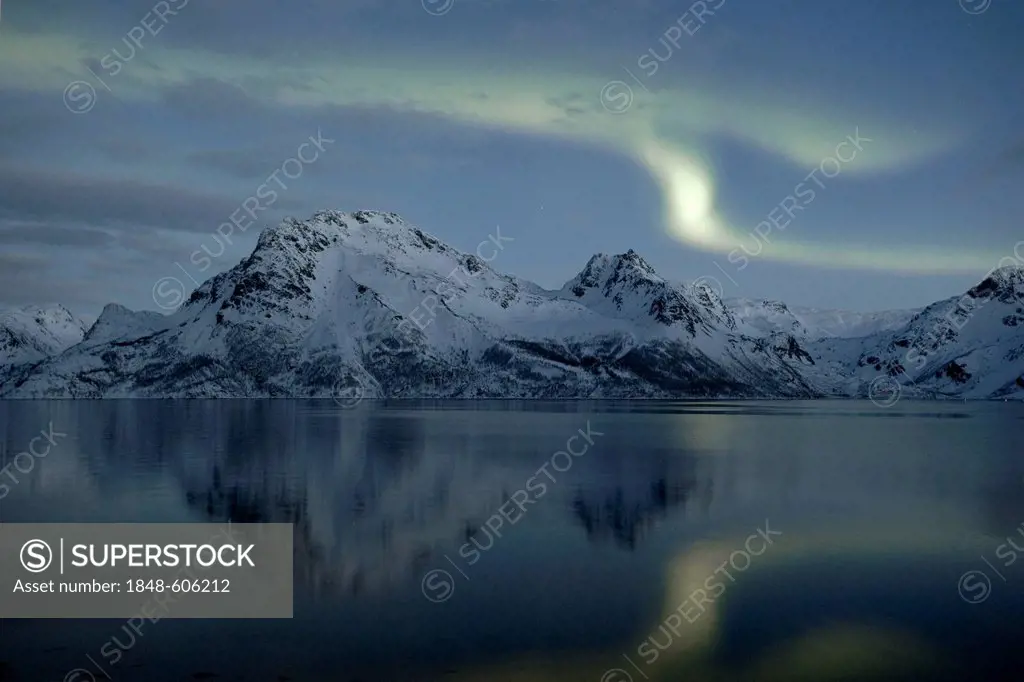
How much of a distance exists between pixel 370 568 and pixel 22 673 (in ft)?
58.9

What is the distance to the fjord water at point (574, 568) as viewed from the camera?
3039 centimetres

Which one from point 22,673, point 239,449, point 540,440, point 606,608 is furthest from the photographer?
point 540,440

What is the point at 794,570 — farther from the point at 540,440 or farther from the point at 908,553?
the point at 540,440

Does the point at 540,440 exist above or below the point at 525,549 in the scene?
above

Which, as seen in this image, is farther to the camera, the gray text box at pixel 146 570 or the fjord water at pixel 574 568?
the gray text box at pixel 146 570

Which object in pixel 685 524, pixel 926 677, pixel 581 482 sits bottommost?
pixel 926 677

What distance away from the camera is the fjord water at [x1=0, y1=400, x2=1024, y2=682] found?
99.7 feet

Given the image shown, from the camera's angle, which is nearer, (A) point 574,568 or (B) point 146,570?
(B) point 146,570

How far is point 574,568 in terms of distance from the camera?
4469 cm

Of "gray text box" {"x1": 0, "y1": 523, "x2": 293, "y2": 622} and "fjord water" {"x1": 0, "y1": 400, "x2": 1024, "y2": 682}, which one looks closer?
"fjord water" {"x1": 0, "y1": 400, "x2": 1024, "y2": 682}

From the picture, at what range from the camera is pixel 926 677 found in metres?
29.2

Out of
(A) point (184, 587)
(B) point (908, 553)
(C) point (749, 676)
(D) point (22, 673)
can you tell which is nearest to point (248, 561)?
(A) point (184, 587)

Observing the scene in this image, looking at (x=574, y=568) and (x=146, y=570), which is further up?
(x=146, y=570)

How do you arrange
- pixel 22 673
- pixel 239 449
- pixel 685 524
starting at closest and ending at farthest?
pixel 22 673 < pixel 685 524 < pixel 239 449
